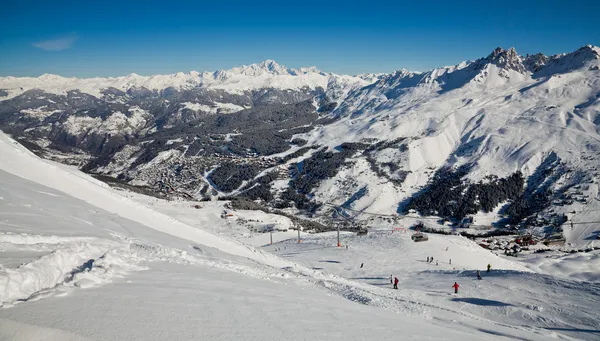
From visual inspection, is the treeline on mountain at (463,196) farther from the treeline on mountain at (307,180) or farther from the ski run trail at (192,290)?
the ski run trail at (192,290)

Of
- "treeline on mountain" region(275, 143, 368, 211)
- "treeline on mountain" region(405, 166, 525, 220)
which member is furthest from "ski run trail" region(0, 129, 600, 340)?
"treeline on mountain" region(275, 143, 368, 211)

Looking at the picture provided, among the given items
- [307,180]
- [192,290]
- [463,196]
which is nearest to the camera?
[192,290]

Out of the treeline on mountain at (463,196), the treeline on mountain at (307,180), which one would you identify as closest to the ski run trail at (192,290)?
the treeline on mountain at (463,196)

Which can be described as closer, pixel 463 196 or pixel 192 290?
pixel 192 290

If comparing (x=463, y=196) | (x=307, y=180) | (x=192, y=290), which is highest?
(x=307, y=180)

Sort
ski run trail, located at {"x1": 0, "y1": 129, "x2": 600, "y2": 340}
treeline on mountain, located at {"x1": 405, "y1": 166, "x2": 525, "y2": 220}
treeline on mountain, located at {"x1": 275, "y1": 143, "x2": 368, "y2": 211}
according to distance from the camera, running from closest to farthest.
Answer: ski run trail, located at {"x1": 0, "y1": 129, "x2": 600, "y2": 340} < treeline on mountain, located at {"x1": 405, "y1": 166, "x2": 525, "y2": 220} < treeline on mountain, located at {"x1": 275, "y1": 143, "x2": 368, "y2": 211}

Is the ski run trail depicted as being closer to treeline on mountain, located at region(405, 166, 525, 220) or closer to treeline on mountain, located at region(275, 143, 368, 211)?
treeline on mountain, located at region(405, 166, 525, 220)

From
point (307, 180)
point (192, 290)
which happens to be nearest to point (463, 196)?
point (307, 180)

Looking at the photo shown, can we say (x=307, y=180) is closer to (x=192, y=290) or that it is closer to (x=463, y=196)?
(x=463, y=196)

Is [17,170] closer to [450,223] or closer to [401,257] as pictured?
[401,257]

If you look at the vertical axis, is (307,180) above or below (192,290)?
above

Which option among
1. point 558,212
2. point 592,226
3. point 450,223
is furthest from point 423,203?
point 592,226
